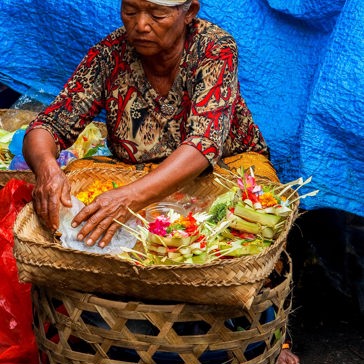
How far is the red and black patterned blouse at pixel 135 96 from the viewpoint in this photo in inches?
125

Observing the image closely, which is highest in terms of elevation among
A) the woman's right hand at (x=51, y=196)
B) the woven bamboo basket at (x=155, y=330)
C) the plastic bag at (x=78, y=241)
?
the woman's right hand at (x=51, y=196)

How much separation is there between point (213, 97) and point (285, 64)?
1003mm

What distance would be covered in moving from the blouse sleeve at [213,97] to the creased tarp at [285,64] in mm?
521

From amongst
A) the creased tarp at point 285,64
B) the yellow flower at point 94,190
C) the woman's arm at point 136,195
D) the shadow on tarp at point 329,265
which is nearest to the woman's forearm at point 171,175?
the woman's arm at point 136,195

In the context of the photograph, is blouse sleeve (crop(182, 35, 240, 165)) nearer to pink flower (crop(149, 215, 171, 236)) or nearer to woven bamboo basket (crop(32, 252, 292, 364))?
pink flower (crop(149, 215, 171, 236))

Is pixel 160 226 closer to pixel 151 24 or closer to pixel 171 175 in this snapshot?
pixel 171 175

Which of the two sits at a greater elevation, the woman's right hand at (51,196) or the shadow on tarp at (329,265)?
the woman's right hand at (51,196)

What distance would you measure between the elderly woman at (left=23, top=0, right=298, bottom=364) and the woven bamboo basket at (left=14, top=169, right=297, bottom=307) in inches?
17.7

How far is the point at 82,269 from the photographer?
2.29 m

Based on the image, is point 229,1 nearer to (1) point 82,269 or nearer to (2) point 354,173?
(2) point 354,173

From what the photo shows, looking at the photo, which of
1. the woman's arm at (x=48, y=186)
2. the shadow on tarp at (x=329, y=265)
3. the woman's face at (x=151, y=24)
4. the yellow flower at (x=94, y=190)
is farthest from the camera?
the shadow on tarp at (x=329, y=265)

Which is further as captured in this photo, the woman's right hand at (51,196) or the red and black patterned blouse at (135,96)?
the red and black patterned blouse at (135,96)

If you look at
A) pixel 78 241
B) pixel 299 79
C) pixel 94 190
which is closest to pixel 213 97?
pixel 94 190

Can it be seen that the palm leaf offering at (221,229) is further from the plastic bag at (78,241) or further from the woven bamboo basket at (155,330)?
the woven bamboo basket at (155,330)
